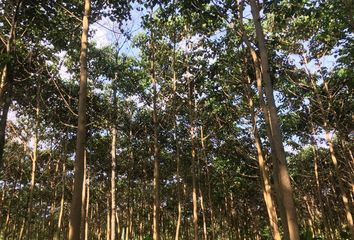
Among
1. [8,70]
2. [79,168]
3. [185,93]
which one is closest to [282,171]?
[79,168]

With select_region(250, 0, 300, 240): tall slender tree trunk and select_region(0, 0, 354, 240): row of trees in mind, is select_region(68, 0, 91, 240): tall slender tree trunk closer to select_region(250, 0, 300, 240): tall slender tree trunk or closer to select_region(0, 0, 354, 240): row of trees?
select_region(0, 0, 354, 240): row of trees

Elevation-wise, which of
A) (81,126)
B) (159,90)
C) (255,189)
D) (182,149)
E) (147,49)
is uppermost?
(147,49)

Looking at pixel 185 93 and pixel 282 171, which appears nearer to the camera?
pixel 282 171

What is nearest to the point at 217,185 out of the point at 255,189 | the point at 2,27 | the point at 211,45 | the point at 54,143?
the point at 255,189

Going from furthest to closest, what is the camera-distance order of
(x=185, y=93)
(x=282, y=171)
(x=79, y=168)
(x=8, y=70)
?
(x=185, y=93)
(x=8, y=70)
(x=79, y=168)
(x=282, y=171)

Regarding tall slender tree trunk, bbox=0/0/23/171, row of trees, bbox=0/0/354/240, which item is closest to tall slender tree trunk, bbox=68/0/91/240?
row of trees, bbox=0/0/354/240

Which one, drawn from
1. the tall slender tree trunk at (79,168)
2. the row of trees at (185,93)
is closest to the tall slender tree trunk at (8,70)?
the row of trees at (185,93)

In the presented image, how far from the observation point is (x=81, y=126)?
700 cm

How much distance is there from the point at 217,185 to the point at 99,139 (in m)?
10.0

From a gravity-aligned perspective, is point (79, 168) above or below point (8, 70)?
below

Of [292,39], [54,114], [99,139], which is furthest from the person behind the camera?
[99,139]

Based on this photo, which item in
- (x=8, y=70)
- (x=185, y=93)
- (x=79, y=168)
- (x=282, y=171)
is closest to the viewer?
(x=282, y=171)

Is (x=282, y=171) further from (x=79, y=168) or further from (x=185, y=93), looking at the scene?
(x=185, y=93)

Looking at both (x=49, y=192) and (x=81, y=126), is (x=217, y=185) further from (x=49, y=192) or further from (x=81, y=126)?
(x=81, y=126)
